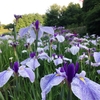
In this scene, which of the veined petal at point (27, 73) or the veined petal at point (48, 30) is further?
the veined petal at point (48, 30)

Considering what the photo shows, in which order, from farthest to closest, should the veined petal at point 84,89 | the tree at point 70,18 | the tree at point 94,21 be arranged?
1. the tree at point 70,18
2. the tree at point 94,21
3. the veined petal at point 84,89

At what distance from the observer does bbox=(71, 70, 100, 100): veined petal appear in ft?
1.80

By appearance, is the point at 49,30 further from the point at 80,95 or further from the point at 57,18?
the point at 57,18

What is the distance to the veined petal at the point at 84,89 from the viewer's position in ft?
1.80

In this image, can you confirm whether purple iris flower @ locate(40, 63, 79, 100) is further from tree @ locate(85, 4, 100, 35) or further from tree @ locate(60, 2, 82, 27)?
tree @ locate(60, 2, 82, 27)

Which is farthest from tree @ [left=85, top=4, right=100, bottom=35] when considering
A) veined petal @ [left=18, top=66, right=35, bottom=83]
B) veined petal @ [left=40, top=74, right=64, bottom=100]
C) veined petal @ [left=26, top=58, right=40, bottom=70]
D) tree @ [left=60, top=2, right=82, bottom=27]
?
tree @ [left=60, top=2, right=82, bottom=27]

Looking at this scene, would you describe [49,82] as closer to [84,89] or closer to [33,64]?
[84,89]

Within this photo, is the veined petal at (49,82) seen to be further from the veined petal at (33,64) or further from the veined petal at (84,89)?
the veined petal at (33,64)

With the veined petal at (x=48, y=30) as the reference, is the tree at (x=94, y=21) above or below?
below

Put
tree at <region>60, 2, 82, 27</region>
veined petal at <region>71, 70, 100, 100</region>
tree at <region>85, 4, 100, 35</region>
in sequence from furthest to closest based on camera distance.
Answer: tree at <region>60, 2, 82, 27</region>
tree at <region>85, 4, 100, 35</region>
veined petal at <region>71, 70, 100, 100</region>

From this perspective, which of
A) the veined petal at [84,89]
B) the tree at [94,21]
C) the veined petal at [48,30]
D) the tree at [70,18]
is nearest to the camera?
the veined petal at [84,89]

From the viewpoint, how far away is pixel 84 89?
57 centimetres

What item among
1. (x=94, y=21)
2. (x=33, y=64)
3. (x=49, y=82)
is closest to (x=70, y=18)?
(x=94, y=21)

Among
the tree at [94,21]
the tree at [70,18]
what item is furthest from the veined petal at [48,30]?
the tree at [70,18]
